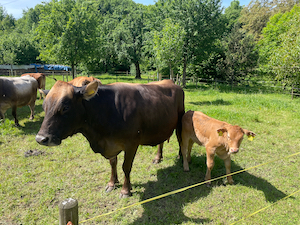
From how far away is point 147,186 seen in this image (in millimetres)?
4500

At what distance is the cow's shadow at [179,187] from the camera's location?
3619 millimetres

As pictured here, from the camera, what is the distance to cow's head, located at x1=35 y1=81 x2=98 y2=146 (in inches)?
110

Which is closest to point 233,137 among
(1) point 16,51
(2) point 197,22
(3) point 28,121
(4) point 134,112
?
(4) point 134,112

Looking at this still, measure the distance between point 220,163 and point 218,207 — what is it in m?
1.79

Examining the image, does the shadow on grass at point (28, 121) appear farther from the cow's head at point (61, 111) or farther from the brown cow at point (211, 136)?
the brown cow at point (211, 136)

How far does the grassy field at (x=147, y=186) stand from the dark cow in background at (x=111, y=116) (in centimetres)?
59

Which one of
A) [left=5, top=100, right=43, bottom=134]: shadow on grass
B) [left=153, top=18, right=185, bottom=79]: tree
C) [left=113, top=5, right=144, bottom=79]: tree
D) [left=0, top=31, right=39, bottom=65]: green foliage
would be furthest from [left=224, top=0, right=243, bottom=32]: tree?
[left=5, top=100, right=43, bottom=134]: shadow on grass

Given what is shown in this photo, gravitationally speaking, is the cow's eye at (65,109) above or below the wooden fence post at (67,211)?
above

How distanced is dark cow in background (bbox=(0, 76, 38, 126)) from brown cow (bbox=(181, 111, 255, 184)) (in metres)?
7.04

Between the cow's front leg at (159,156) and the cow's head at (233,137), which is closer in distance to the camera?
the cow's head at (233,137)

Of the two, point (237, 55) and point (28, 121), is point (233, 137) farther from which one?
point (237, 55)

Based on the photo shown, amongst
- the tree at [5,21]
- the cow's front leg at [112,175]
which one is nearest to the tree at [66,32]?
the cow's front leg at [112,175]

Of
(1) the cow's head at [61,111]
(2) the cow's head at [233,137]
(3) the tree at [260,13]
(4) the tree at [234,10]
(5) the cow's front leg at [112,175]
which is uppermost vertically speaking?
(4) the tree at [234,10]

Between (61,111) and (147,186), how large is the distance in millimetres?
2664
